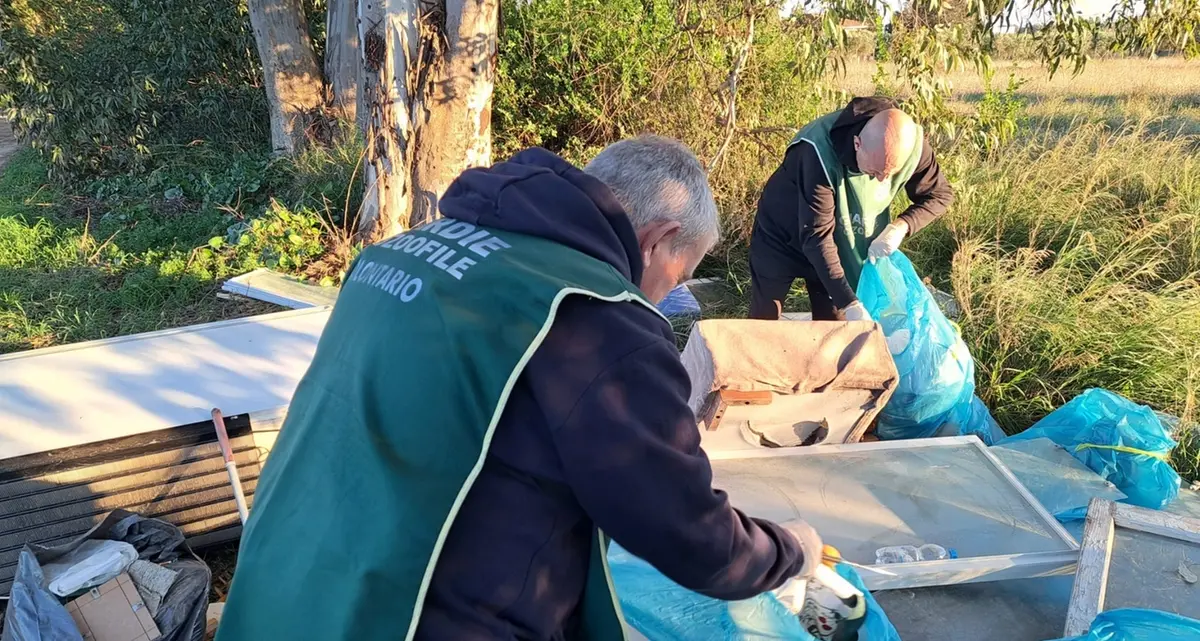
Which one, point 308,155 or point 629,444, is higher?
point 629,444

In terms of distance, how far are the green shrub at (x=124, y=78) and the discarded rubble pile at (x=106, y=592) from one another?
6.75 metres

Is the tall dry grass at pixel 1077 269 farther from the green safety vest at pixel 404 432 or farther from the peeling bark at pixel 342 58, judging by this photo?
the peeling bark at pixel 342 58

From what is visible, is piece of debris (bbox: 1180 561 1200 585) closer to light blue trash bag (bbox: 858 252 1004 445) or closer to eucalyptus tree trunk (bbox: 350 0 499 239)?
light blue trash bag (bbox: 858 252 1004 445)

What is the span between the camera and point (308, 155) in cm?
653

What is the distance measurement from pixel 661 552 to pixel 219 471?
2.13 m

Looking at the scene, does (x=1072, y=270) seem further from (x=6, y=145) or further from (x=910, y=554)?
(x=6, y=145)

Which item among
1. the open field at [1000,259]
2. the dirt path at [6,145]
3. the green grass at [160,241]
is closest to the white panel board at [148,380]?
the green grass at [160,241]

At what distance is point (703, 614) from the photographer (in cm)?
175

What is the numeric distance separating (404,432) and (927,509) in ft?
6.59

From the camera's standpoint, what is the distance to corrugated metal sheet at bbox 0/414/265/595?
2434 mm

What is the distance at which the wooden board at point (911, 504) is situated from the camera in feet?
7.11

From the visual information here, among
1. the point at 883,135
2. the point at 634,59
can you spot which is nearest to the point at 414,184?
the point at 634,59

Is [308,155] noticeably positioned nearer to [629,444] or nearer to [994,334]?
[994,334]

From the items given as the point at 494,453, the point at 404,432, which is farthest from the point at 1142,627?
the point at 404,432
